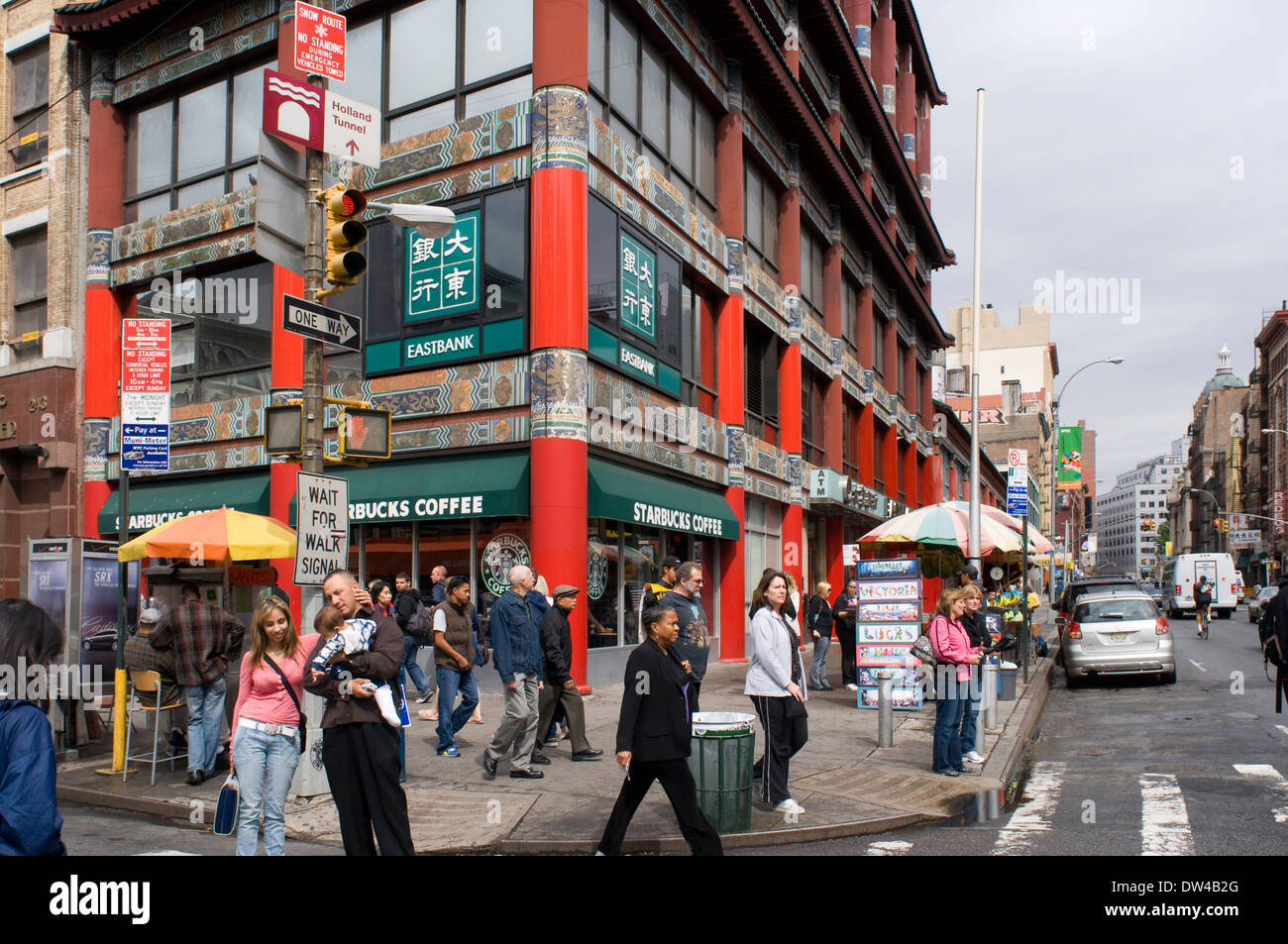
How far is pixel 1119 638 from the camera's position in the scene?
1858 cm

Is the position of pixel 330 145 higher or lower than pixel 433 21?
lower

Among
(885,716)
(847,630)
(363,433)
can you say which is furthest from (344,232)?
(847,630)

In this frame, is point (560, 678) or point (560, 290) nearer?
point (560, 678)

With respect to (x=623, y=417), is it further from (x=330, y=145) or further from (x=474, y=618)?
(x=330, y=145)

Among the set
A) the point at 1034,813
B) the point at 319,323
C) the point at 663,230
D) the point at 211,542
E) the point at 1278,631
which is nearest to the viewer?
the point at 319,323

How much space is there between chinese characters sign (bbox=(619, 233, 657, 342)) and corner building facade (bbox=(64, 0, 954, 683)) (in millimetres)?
69

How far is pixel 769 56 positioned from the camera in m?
22.5

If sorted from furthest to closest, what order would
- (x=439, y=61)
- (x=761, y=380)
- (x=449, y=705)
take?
(x=761, y=380) < (x=439, y=61) < (x=449, y=705)

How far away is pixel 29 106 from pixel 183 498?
1040 centimetres

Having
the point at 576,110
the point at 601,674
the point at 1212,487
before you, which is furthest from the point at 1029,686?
the point at 1212,487

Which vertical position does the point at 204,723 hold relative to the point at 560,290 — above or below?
below

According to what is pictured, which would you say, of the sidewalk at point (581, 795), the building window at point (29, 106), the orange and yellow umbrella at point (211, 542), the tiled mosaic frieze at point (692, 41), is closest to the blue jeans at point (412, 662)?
the sidewalk at point (581, 795)

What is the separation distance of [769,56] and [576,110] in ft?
25.9

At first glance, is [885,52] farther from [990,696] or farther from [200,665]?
[200,665]
